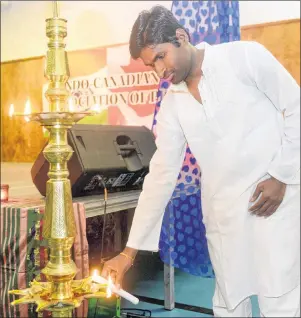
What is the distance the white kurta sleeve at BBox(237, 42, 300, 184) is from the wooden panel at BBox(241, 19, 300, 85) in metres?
0.92

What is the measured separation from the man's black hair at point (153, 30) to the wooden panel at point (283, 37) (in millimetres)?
936

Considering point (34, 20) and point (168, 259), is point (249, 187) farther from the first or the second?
point (34, 20)

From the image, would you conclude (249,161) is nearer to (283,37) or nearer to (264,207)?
(264,207)

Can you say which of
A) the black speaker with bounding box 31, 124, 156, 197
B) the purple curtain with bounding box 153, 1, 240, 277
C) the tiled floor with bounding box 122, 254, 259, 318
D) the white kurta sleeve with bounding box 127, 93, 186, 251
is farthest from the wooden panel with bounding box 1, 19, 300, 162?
the white kurta sleeve with bounding box 127, 93, 186, 251

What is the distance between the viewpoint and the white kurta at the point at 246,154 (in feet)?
3.42

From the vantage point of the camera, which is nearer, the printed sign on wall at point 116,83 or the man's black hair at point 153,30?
the man's black hair at point 153,30

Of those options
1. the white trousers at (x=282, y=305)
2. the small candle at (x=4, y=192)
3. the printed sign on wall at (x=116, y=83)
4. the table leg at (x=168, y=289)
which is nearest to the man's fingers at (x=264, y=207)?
the white trousers at (x=282, y=305)

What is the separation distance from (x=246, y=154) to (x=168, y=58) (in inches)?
11.6

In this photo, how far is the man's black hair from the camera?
104 cm

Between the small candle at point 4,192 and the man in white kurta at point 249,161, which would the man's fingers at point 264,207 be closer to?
the man in white kurta at point 249,161

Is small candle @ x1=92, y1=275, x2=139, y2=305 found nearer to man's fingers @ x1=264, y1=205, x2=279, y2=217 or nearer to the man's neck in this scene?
man's fingers @ x1=264, y1=205, x2=279, y2=217

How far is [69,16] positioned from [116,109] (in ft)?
1.65

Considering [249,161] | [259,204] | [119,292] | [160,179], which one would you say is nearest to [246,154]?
[249,161]

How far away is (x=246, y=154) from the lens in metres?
1.07
